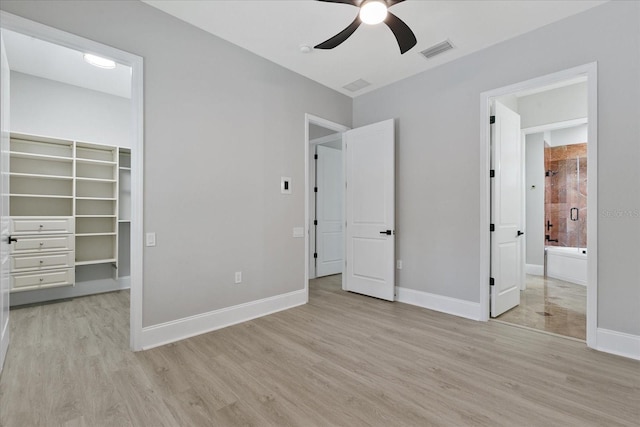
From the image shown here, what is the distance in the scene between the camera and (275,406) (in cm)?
185

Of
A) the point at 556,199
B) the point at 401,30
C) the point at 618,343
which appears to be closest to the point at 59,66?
the point at 401,30

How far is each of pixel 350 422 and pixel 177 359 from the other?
155 centimetres

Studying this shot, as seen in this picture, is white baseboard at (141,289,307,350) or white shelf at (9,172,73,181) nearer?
white baseboard at (141,289,307,350)

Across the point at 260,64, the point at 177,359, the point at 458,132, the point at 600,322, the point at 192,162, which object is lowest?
the point at 177,359

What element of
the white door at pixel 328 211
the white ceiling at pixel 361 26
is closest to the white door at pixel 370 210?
the white ceiling at pixel 361 26

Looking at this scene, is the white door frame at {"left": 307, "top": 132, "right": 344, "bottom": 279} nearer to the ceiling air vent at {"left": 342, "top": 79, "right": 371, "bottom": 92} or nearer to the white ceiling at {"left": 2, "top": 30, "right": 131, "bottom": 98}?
the ceiling air vent at {"left": 342, "top": 79, "right": 371, "bottom": 92}

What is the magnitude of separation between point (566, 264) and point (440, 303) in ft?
11.3

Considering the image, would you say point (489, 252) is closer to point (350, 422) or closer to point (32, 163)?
point (350, 422)

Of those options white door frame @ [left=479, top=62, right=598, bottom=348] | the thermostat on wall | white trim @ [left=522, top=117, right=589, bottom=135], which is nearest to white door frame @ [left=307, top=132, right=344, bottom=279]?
the thermostat on wall

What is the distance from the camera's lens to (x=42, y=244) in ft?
12.6

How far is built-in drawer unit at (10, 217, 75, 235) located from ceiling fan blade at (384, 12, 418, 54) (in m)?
4.61

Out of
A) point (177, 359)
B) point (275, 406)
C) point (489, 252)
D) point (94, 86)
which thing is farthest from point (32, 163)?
point (489, 252)

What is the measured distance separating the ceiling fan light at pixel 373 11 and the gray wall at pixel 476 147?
5.86 feet

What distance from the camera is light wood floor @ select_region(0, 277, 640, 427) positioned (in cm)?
176
